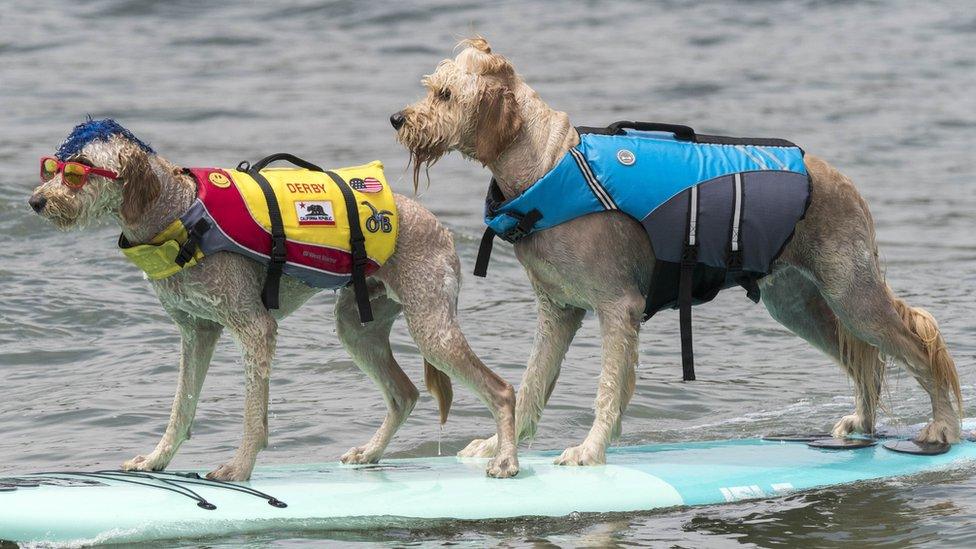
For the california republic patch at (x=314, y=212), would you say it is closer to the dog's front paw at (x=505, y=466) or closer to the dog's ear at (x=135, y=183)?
the dog's ear at (x=135, y=183)

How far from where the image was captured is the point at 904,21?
105 feet

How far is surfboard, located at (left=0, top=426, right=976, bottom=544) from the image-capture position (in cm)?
739

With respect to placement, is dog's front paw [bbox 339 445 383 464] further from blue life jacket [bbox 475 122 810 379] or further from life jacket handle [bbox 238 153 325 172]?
life jacket handle [bbox 238 153 325 172]

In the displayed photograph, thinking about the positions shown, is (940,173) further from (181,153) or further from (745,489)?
(745,489)

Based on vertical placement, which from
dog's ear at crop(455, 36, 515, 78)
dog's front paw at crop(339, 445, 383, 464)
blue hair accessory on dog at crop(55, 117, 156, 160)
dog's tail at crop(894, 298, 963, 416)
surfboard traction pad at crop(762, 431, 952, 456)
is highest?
dog's ear at crop(455, 36, 515, 78)

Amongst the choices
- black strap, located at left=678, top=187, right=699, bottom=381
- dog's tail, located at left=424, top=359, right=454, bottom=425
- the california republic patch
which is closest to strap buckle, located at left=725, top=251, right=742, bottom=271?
black strap, located at left=678, top=187, right=699, bottom=381

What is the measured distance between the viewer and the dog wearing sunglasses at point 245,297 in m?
7.16

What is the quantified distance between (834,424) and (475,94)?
440 centimetres

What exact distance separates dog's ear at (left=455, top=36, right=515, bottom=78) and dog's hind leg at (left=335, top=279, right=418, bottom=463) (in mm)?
1307

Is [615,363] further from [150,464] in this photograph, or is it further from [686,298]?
[150,464]

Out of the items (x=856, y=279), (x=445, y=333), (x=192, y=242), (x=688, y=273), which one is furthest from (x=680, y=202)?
(x=192, y=242)

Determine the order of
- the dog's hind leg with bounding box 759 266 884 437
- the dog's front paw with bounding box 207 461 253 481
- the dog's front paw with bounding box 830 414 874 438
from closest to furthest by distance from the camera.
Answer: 1. the dog's front paw with bounding box 207 461 253 481
2. the dog's hind leg with bounding box 759 266 884 437
3. the dog's front paw with bounding box 830 414 874 438

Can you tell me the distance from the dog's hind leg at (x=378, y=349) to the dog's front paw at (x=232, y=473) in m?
0.97

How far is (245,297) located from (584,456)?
2285mm
